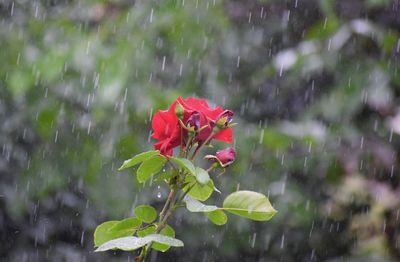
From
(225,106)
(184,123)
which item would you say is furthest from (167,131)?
(225,106)

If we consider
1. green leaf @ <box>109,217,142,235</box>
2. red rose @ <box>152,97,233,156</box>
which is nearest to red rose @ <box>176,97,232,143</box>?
red rose @ <box>152,97,233,156</box>

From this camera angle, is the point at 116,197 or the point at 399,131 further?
the point at 399,131

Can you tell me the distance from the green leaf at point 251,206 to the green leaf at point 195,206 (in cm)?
3

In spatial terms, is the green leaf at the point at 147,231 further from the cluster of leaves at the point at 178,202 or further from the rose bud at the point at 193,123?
the rose bud at the point at 193,123

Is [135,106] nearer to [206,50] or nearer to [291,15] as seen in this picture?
[206,50]

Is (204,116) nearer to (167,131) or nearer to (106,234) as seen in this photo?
(167,131)

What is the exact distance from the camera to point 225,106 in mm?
2043

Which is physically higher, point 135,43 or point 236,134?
point 135,43

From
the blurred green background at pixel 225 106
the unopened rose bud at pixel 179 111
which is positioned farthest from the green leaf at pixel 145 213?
the blurred green background at pixel 225 106

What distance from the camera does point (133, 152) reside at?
1786 mm

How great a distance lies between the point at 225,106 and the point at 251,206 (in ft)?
4.50

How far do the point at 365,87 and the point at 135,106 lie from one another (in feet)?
1.89

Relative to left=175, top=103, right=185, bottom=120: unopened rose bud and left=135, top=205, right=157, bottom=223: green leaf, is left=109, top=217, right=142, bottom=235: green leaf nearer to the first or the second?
left=135, top=205, right=157, bottom=223: green leaf

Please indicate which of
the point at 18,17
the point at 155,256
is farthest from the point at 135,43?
the point at 155,256
